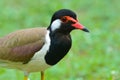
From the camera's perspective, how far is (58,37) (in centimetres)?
743

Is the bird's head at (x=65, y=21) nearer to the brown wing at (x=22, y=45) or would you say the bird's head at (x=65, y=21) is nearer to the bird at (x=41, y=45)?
the bird at (x=41, y=45)

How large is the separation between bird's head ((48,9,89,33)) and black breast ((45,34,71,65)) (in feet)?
0.31

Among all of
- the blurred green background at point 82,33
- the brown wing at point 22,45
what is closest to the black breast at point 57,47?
the brown wing at point 22,45

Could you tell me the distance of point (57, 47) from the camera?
291 inches

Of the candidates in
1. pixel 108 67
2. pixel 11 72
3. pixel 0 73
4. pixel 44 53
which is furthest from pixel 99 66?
pixel 44 53

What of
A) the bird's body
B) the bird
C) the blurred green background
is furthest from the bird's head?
the blurred green background

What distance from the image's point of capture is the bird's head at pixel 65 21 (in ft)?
24.2

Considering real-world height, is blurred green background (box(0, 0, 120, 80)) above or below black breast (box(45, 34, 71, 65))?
above

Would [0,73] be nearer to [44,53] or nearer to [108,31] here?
[44,53]

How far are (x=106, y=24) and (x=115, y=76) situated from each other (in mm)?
4162

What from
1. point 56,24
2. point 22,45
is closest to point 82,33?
point 22,45

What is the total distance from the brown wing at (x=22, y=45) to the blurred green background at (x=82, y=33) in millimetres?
824

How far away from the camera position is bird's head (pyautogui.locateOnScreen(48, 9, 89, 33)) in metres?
7.37

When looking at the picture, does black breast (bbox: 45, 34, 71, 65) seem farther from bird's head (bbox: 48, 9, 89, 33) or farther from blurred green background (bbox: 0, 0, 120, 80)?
blurred green background (bbox: 0, 0, 120, 80)
